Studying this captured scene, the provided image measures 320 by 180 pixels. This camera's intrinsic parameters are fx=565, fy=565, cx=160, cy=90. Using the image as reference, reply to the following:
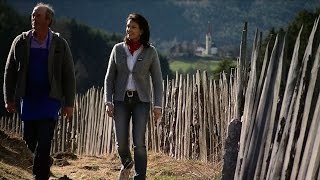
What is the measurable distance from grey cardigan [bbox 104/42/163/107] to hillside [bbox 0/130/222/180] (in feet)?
3.36

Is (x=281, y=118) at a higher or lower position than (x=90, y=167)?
higher

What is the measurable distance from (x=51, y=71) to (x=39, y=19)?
0.39 metres

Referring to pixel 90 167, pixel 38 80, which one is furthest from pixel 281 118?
pixel 90 167

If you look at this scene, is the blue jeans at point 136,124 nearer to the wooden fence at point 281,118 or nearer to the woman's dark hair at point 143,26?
the woman's dark hair at point 143,26

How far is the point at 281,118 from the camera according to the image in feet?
9.67

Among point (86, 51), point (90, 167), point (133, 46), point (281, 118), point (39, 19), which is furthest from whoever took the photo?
point (86, 51)

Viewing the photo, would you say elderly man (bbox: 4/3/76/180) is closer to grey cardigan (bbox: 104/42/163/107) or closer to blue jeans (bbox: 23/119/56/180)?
blue jeans (bbox: 23/119/56/180)

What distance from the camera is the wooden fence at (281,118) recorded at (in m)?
2.71

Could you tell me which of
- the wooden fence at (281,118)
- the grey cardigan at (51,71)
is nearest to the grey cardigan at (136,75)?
the grey cardigan at (51,71)

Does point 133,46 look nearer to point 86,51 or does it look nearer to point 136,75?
point 136,75

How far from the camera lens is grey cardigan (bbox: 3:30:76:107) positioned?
4.11 m

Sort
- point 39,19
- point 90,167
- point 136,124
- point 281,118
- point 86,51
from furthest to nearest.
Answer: point 86,51 → point 90,167 → point 136,124 → point 39,19 → point 281,118

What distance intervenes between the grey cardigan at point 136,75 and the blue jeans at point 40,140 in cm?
56

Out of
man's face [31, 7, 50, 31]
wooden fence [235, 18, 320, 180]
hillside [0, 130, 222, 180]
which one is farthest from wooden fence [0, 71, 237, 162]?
wooden fence [235, 18, 320, 180]
